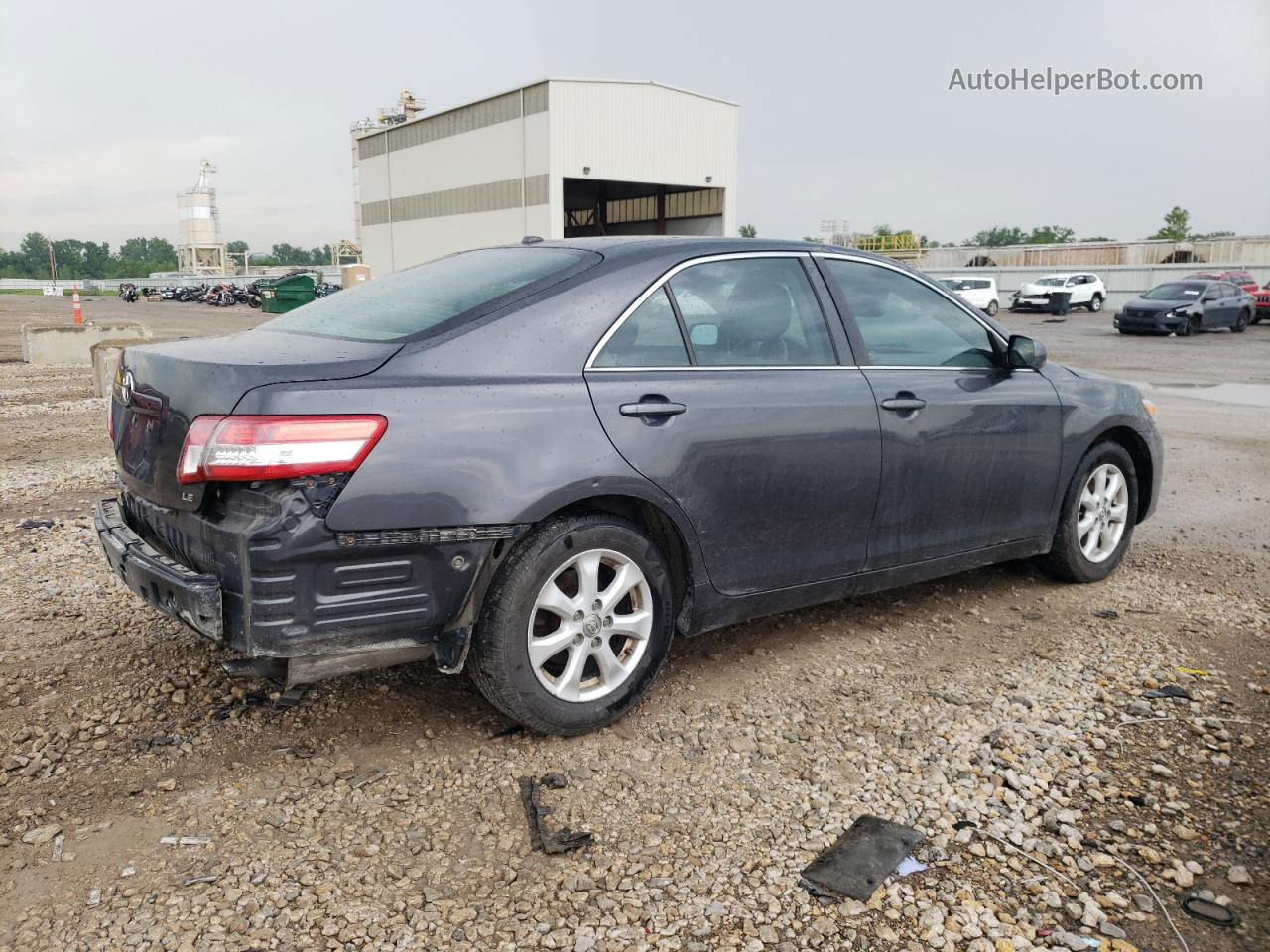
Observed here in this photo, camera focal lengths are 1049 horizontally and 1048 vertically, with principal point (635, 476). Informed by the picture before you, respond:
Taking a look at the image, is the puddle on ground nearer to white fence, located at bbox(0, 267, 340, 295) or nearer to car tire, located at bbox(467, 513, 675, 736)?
car tire, located at bbox(467, 513, 675, 736)

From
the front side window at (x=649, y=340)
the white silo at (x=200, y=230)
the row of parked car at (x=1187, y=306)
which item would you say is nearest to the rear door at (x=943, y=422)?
the front side window at (x=649, y=340)

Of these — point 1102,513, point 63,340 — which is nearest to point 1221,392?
point 1102,513

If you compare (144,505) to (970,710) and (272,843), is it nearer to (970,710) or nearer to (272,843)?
(272,843)

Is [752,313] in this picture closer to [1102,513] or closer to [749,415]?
[749,415]

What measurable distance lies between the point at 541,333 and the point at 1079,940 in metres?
2.20

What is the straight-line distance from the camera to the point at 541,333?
130 inches

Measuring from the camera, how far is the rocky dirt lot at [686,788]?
2.51 m

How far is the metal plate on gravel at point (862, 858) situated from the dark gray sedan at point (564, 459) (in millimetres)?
909

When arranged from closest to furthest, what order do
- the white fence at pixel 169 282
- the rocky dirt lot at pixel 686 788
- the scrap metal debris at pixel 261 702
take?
the rocky dirt lot at pixel 686 788, the scrap metal debris at pixel 261 702, the white fence at pixel 169 282

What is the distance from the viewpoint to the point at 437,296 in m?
3.63

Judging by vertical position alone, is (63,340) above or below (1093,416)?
below

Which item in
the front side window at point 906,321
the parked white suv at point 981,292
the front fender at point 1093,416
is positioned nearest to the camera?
the front side window at point 906,321

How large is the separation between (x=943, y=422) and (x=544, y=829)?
2.35 metres

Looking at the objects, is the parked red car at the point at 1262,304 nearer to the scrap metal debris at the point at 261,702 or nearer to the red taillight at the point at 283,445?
the scrap metal debris at the point at 261,702
